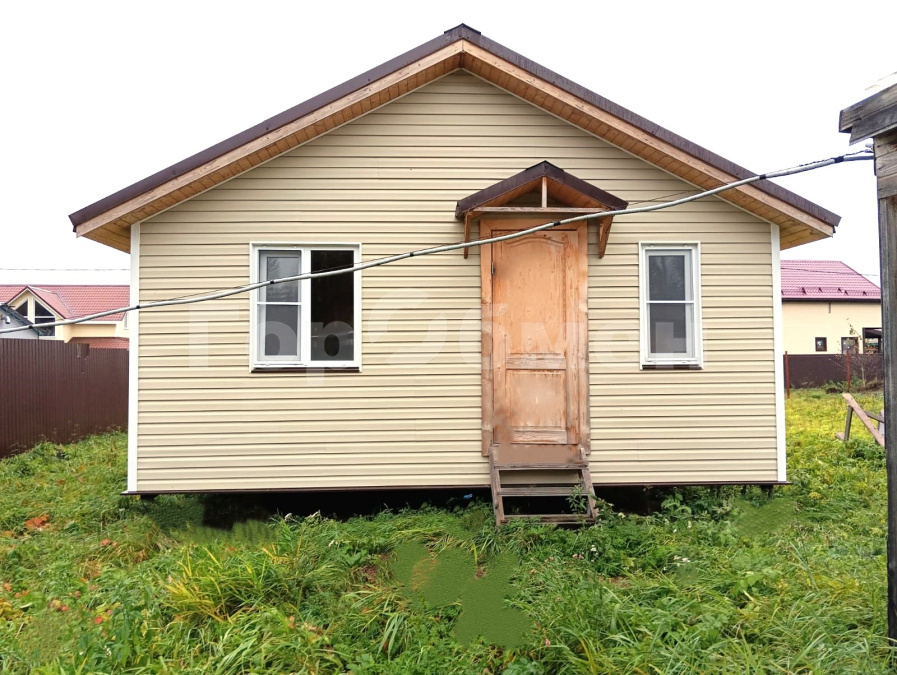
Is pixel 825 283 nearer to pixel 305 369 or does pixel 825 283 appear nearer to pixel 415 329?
pixel 415 329

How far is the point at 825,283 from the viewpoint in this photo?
113ft

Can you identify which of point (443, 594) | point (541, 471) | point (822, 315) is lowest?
point (443, 594)

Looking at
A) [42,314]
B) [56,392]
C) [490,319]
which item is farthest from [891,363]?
[42,314]

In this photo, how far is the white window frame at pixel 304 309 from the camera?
7246mm

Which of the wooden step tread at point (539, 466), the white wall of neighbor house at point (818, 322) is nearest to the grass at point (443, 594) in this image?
the wooden step tread at point (539, 466)

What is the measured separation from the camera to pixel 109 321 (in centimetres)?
3650

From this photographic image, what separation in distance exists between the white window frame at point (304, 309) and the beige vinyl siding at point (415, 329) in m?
0.08

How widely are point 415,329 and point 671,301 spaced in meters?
2.84

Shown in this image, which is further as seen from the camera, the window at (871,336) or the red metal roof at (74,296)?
the red metal roof at (74,296)

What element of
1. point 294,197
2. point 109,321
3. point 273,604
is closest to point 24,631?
point 273,604

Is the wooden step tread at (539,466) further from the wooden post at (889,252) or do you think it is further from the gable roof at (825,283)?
the gable roof at (825,283)

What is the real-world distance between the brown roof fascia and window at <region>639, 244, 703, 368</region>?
0.90m

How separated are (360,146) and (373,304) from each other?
5.66 ft

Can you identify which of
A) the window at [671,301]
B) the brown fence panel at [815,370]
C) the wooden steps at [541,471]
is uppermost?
the window at [671,301]
